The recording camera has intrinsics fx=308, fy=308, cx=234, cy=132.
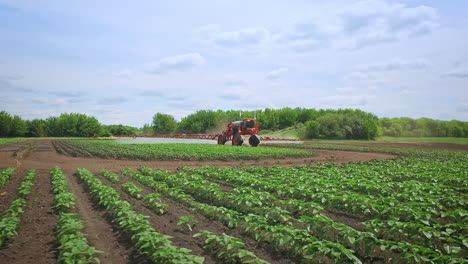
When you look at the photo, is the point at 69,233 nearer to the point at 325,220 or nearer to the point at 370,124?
the point at 325,220

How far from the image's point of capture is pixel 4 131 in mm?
85875

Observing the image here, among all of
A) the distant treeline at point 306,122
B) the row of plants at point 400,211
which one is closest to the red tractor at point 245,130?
the row of plants at point 400,211

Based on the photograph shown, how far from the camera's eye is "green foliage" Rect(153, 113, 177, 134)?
396ft

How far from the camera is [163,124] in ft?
398

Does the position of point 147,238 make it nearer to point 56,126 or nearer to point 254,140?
point 254,140

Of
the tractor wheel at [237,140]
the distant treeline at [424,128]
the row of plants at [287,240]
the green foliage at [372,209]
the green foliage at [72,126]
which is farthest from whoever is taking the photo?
the green foliage at [72,126]

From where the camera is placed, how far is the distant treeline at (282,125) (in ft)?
214

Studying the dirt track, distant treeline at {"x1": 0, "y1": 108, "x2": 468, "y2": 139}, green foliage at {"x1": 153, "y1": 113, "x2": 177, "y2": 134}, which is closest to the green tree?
distant treeline at {"x1": 0, "y1": 108, "x2": 468, "y2": 139}

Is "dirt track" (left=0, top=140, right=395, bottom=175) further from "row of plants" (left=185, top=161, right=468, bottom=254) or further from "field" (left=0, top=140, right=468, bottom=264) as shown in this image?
"row of plants" (left=185, top=161, right=468, bottom=254)

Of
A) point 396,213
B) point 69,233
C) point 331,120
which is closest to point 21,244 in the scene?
point 69,233

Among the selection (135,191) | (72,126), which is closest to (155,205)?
(135,191)

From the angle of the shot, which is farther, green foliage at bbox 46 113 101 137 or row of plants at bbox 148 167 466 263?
green foliage at bbox 46 113 101 137

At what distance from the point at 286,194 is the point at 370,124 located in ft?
202

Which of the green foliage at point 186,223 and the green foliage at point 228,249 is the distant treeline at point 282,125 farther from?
the green foliage at point 228,249
